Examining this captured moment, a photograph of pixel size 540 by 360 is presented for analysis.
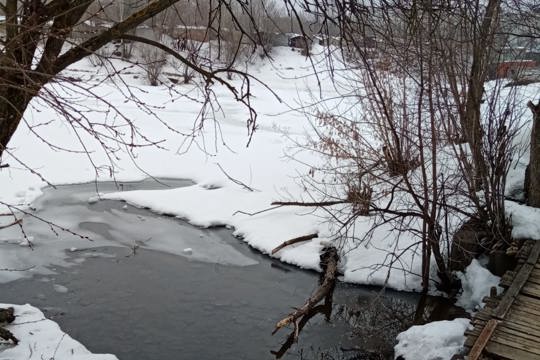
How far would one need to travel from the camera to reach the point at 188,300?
25.2ft

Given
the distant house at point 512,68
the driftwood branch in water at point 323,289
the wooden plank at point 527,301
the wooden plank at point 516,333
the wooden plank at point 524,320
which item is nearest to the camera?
the wooden plank at point 516,333

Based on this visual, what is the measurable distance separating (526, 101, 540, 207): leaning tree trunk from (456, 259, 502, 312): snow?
128cm

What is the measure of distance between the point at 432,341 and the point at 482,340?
139cm

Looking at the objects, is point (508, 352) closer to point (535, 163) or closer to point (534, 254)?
point (534, 254)

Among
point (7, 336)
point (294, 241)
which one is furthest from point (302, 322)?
point (7, 336)

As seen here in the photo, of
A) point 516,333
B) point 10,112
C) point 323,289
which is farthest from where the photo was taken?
point 323,289

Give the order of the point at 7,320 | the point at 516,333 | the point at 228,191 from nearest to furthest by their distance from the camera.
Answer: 1. the point at 516,333
2. the point at 7,320
3. the point at 228,191

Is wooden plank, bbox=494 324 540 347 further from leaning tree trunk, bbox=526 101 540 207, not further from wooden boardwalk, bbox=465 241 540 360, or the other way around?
leaning tree trunk, bbox=526 101 540 207

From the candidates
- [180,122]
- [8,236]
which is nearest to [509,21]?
[8,236]

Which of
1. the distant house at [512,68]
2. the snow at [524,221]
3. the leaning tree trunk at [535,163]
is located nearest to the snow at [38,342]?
the snow at [524,221]

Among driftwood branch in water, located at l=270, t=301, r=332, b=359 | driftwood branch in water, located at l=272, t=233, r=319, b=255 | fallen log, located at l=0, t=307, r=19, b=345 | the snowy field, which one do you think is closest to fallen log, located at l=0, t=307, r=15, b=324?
fallen log, located at l=0, t=307, r=19, b=345

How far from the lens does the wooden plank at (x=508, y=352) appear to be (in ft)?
15.0

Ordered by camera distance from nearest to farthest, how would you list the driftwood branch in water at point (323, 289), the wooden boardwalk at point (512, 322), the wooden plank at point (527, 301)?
1. the wooden boardwalk at point (512, 322)
2. the wooden plank at point (527, 301)
3. the driftwood branch in water at point (323, 289)

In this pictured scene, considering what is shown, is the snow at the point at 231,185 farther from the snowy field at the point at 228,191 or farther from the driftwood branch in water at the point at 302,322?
the driftwood branch in water at the point at 302,322
